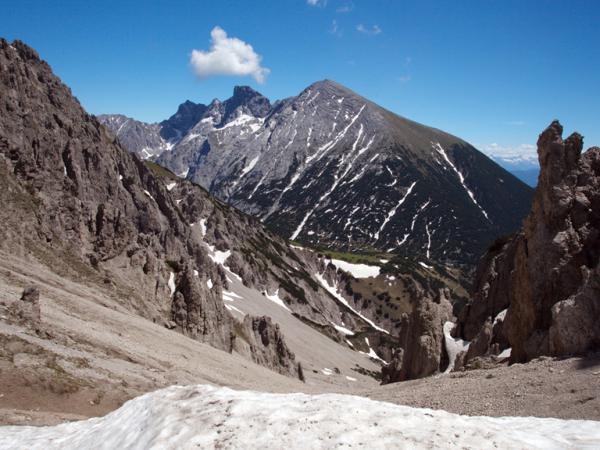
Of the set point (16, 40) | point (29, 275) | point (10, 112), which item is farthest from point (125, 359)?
point (16, 40)

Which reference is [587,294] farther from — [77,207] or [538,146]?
[77,207]

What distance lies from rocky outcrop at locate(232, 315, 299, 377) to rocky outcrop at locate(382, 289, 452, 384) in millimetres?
28248

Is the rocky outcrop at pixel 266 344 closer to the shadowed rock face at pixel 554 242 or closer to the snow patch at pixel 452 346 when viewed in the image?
the snow patch at pixel 452 346

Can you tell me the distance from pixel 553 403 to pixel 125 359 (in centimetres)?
2880

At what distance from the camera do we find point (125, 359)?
36094 mm

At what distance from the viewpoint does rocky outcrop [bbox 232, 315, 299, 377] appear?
82.1m

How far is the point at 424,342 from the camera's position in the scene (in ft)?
176

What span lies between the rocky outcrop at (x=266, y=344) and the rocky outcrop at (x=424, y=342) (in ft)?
92.7

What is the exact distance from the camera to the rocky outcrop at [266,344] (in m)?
82.1

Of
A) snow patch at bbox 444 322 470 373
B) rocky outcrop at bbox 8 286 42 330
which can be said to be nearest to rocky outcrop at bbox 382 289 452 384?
snow patch at bbox 444 322 470 373

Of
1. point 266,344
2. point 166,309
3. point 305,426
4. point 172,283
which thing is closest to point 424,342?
point 166,309

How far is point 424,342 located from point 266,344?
40.0 meters

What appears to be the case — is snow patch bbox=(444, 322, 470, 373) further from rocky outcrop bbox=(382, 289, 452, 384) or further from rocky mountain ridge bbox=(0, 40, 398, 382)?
rocky mountain ridge bbox=(0, 40, 398, 382)

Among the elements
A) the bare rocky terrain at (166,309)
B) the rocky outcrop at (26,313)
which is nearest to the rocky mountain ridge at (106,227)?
the bare rocky terrain at (166,309)
